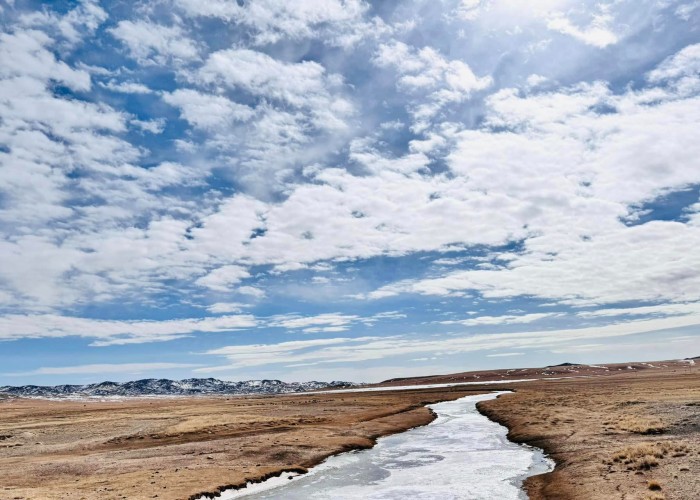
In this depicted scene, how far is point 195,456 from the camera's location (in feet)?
133

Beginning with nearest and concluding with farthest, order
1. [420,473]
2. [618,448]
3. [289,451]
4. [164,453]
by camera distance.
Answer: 1. [618,448]
2. [420,473]
3. [289,451]
4. [164,453]

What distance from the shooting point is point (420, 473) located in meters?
34.1

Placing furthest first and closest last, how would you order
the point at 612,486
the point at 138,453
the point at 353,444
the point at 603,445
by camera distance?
the point at 353,444
the point at 138,453
the point at 603,445
the point at 612,486

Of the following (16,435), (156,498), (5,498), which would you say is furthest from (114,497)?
(16,435)

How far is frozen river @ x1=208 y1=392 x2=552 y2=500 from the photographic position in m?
28.7

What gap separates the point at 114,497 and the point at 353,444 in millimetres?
24436

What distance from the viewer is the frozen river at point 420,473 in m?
28.7

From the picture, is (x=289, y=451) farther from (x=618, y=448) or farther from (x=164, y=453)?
(x=618, y=448)

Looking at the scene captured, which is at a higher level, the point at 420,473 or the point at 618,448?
the point at 618,448

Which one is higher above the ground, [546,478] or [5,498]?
[5,498]

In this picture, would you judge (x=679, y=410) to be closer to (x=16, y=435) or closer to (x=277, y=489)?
(x=277, y=489)

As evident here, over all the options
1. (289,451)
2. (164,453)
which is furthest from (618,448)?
(164,453)

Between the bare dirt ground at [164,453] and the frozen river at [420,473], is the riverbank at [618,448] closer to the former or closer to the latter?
the frozen river at [420,473]

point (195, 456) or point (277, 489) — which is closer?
point (277, 489)
